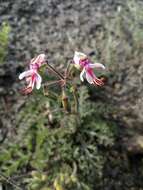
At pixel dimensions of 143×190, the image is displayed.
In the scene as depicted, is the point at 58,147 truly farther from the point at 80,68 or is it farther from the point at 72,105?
the point at 80,68

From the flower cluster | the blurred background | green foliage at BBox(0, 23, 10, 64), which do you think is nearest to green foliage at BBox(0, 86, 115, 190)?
the blurred background

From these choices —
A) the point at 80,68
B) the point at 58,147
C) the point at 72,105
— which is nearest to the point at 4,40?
the point at 72,105

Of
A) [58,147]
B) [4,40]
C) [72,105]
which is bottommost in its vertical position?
[58,147]

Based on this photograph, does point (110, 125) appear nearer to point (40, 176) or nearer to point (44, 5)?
point (40, 176)

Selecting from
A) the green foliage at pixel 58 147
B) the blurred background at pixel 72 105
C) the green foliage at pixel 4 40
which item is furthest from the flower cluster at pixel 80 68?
the green foliage at pixel 4 40

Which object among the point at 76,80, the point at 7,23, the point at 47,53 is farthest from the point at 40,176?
the point at 7,23

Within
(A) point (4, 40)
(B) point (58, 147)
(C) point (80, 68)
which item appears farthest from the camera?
(A) point (4, 40)

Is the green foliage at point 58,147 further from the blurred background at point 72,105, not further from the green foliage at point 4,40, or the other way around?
the green foliage at point 4,40
